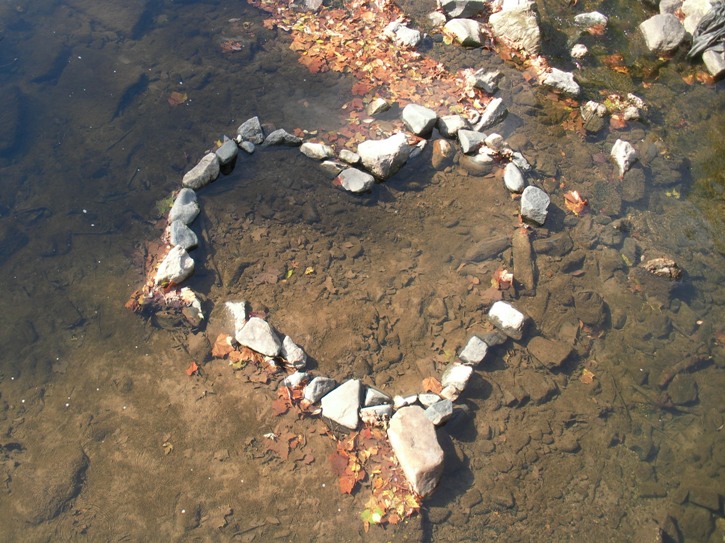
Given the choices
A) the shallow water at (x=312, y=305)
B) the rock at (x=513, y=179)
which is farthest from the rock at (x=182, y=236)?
the rock at (x=513, y=179)

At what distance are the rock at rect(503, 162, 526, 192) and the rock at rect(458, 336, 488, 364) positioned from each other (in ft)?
6.35

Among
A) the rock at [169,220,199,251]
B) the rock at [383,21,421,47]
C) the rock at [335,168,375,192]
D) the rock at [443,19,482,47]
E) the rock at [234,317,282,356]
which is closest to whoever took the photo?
the rock at [234,317,282,356]

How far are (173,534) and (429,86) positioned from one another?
18.3ft

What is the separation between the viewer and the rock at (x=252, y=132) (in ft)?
18.9

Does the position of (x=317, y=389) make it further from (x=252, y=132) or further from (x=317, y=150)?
(x=252, y=132)

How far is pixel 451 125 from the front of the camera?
5.98m

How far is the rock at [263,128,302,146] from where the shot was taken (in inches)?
227

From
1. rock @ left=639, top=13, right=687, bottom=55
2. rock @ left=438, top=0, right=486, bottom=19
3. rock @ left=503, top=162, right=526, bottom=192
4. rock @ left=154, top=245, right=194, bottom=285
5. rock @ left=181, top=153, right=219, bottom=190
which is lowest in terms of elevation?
rock @ left=154, top=245, right=194, bottom=285

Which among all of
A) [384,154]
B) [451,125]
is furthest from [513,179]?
[384,154]

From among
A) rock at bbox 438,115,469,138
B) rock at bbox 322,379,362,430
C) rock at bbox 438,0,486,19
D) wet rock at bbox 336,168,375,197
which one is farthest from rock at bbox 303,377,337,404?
rock at bbox 438,0,486,19

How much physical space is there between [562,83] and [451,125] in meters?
1.84

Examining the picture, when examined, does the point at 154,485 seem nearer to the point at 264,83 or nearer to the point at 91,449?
the point at 91,449

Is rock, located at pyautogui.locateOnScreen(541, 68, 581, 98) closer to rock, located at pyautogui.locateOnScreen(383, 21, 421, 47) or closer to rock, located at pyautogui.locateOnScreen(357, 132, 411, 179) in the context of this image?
rock, located at pyautogui.locateOnScreen(383, 21, 421, 47)

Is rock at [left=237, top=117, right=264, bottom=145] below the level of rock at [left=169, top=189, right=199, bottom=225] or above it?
above
